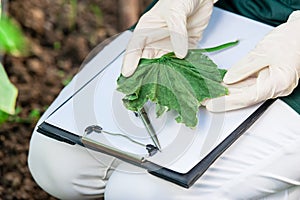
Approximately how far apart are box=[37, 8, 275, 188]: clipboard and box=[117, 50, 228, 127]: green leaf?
3 cm

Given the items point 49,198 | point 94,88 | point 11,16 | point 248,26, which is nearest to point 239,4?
point 248,26

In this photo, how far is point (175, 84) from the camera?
4.27 ft

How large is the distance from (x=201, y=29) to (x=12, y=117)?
64 centimetres

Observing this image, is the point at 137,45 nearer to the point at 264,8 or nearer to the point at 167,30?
the point at 167,30

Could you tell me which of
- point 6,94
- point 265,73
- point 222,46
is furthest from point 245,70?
point 6,94

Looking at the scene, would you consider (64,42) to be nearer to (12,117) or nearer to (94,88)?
(12,117)

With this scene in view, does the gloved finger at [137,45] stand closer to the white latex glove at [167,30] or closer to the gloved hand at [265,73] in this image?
the white latex glove at [167,30]

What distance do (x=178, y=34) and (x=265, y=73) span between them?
16cm

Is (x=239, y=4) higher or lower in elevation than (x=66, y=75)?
higher

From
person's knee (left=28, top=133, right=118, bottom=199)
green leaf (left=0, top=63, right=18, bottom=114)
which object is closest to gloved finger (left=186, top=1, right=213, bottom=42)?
person's knee (left=28, top=133, right=118, bottom=199)

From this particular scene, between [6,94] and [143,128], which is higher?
[6,94]

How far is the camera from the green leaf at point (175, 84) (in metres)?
1.28

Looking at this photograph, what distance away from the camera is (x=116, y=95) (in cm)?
139

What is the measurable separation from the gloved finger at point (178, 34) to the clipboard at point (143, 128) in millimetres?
100
